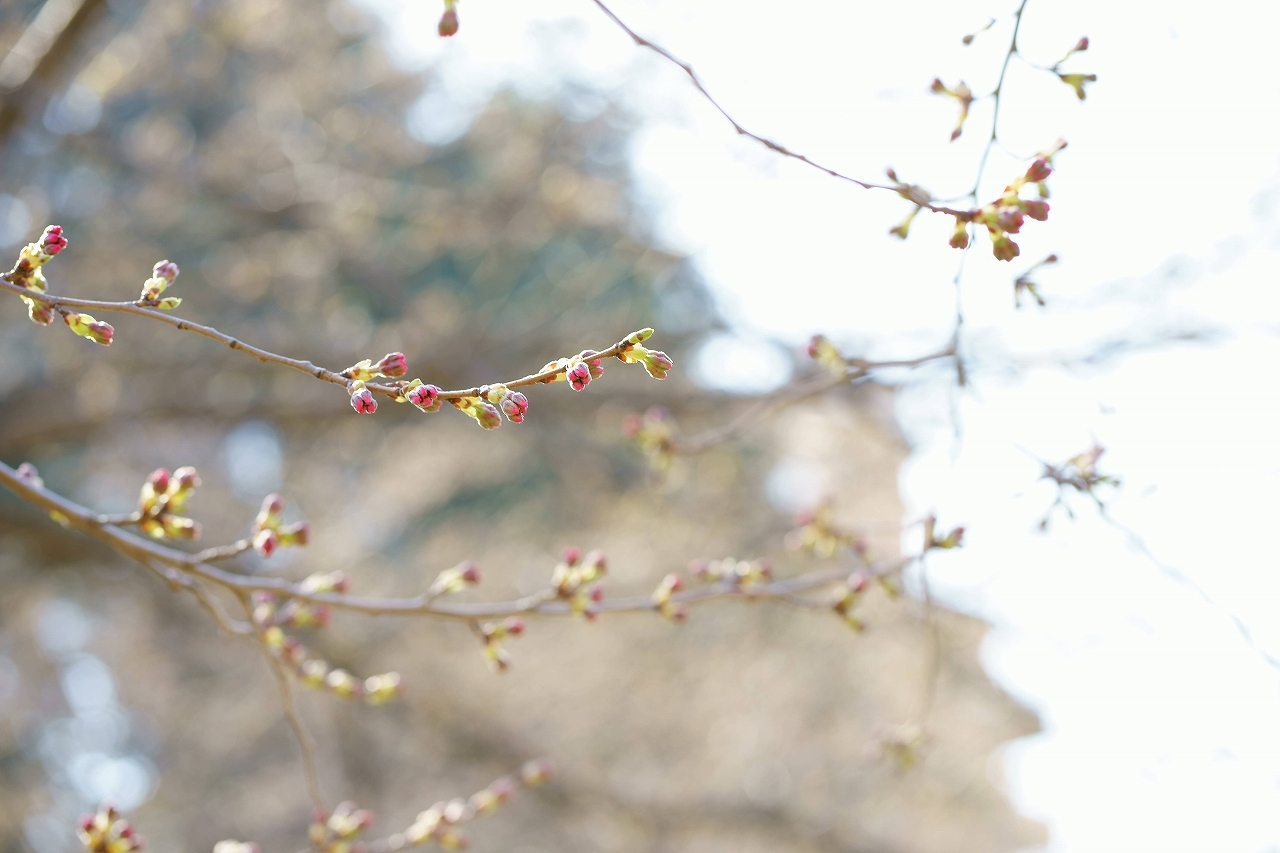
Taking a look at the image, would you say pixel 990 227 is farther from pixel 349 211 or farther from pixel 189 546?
pixel 189 546

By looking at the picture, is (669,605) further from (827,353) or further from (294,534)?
(294,534)

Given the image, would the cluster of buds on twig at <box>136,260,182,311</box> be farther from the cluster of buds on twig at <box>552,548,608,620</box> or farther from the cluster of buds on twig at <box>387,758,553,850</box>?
the cluster of buds on twig at <box>387,758,553,850</box>

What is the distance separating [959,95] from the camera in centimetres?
157

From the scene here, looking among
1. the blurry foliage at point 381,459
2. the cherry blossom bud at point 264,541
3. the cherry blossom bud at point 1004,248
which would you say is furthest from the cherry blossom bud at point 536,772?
the cherry blossom bud at point 1004,248

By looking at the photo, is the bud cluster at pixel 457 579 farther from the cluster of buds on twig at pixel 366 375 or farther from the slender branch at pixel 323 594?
the cluster of buds on twig at pixel 366 375

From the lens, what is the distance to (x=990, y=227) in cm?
131

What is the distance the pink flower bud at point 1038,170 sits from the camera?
51.3 inches

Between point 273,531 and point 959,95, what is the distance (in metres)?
1.33

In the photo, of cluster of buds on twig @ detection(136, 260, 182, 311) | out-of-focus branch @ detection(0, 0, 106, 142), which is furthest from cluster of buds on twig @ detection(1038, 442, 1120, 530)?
out-of-focus branch @ detection(0, 0, 106, 142)

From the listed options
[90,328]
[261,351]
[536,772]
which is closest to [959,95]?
[261,351]

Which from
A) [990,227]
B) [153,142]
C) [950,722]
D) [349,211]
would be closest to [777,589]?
[990,227]

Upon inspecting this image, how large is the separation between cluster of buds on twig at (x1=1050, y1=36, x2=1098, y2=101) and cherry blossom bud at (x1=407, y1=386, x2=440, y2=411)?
1063 mm

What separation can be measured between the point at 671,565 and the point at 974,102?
16.5ft

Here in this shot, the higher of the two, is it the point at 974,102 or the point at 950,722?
the point at 950,722
